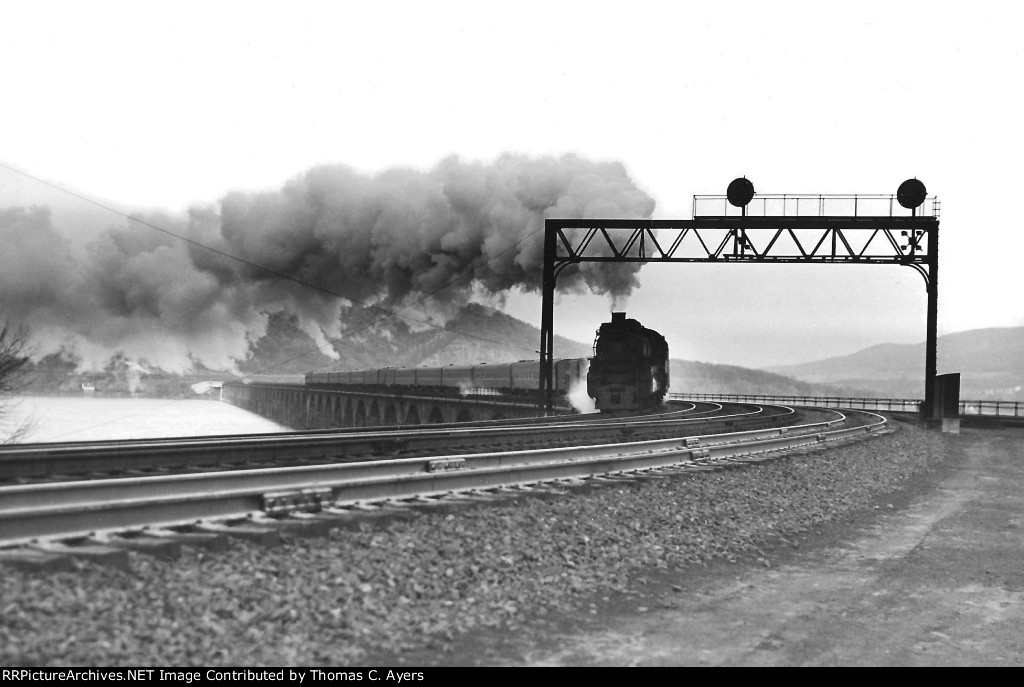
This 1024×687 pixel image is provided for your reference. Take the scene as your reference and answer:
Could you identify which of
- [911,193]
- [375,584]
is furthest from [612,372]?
[375,584]

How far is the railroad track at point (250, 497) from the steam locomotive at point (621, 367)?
942 inches

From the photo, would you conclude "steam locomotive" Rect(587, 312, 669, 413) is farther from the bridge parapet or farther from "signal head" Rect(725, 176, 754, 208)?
"signal head" Rect(725, 176, 754, 208)

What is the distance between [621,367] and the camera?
38312mm

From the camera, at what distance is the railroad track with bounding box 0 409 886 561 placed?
6355mm

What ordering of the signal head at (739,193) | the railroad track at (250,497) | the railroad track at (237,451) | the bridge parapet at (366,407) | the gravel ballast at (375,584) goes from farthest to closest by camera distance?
the bridge parapet at (366,407) < the signal head at (739,193) < the railroad track at (237,451) < the railroad track at (250,497) < the gravel ballast at (375,584)

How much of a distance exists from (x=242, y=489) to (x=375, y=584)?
8.39 feet

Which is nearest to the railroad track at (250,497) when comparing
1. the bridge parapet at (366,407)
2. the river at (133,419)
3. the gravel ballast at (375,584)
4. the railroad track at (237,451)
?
the gravel ballast at (375,584)

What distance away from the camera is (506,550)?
8.36 meters

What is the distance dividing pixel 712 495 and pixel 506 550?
5.31m

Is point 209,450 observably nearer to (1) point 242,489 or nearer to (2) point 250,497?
(1) point 242,489

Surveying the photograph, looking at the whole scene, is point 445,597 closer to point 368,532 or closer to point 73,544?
point 368,532

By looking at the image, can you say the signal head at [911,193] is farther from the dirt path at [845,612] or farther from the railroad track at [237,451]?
the dirt path at [845,612]

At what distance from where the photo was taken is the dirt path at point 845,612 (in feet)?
20.4

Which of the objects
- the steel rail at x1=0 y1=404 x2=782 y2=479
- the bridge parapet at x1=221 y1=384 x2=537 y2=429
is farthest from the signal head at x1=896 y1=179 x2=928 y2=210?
the steel rail at x1=0 y1=404 x2=782 y2=479
